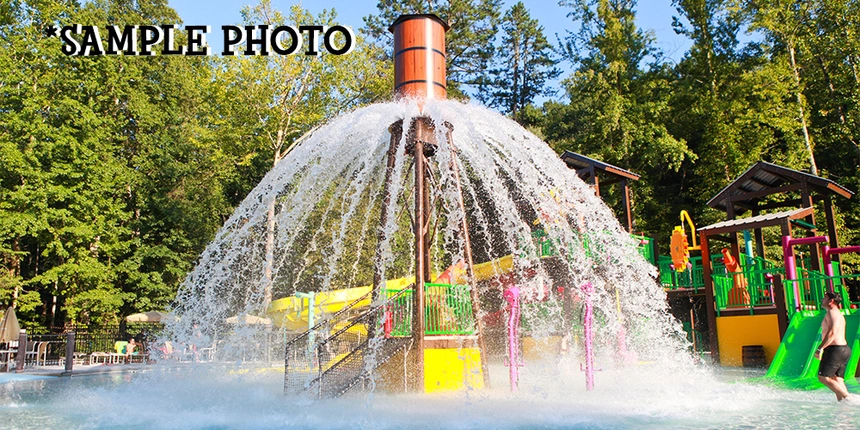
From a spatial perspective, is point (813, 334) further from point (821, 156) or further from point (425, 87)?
point (821, 156)

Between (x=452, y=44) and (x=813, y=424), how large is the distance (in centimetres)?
3778

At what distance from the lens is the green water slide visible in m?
11.0

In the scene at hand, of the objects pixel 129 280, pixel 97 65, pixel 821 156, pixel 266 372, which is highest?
pixel 97 65

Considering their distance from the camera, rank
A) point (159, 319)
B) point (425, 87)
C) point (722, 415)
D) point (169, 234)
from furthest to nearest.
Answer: point (169, 234), point (159, 319), point (425, 87), point (722, 415)

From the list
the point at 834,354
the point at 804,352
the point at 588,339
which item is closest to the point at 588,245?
the point at 588,339

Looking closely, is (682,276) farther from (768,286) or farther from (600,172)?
(600,172)

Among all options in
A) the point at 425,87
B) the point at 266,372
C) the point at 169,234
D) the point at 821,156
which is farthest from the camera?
the point at 169,234

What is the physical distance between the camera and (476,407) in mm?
8508

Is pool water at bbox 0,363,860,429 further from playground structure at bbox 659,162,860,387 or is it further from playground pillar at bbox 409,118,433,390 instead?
playground structure at bbox 659,162,860,387

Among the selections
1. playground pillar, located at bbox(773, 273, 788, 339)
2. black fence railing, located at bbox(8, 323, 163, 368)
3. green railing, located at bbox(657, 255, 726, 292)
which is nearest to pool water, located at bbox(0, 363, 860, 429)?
playground pillar, located at bbox(773, 273, 788, 339)

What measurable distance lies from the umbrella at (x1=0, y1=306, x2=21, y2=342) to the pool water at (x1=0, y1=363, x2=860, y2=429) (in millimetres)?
11095

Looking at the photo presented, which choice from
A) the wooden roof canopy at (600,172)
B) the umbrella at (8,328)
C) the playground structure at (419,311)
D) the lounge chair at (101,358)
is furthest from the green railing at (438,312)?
the lounge chair at (101,358)

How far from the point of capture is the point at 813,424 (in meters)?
7.01

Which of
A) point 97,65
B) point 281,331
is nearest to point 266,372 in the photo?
point 281,331
